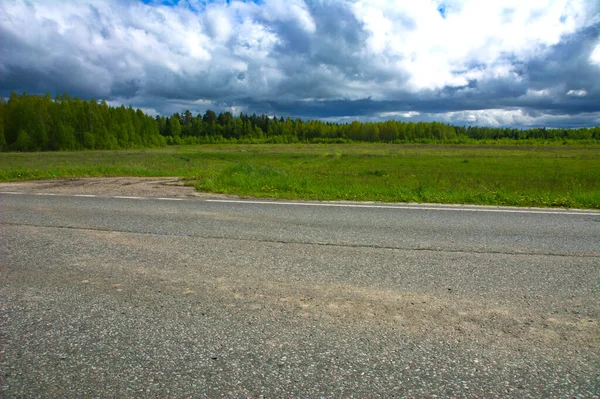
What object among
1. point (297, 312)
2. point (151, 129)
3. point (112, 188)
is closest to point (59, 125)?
point (151, 129)

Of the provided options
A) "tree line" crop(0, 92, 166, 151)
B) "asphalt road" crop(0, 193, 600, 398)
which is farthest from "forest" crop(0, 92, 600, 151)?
"asphalt road" crop(0, 193, 600, 398)

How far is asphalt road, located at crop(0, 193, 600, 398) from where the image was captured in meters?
2.64

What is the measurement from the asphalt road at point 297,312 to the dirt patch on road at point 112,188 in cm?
425

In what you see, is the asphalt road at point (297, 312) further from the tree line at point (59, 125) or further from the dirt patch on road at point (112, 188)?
the tree line at point (59, 125)

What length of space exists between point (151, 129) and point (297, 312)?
117m

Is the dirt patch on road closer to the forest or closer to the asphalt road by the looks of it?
the asphalt road

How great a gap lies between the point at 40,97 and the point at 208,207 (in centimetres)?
9928

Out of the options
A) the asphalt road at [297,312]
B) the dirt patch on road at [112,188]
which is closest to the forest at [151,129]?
the dirt patch on road at [112,188]

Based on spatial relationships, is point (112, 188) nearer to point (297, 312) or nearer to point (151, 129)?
point (297, 312)

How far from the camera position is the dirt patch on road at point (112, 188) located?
1107 cm

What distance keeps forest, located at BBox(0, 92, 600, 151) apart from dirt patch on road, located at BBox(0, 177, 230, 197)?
79.0 metres

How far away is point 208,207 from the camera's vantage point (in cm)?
891

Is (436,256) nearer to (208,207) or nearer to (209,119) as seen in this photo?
(208,207)

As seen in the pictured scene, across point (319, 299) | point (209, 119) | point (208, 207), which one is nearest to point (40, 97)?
point (209, 119)
